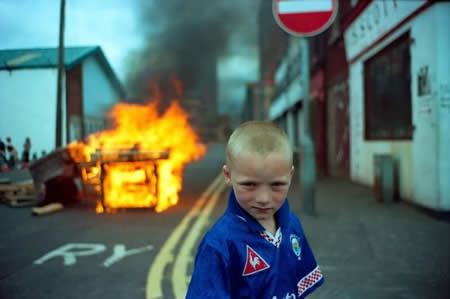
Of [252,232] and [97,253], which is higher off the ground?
[252,232]

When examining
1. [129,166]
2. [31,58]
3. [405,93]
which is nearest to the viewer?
[31,58]

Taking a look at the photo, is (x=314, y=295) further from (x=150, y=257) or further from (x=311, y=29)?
(x=311, y=29)

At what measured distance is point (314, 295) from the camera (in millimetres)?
3834

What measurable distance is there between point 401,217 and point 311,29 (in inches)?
140

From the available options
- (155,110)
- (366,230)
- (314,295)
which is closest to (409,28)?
(366,230)

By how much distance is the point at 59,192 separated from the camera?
8969 millimetres

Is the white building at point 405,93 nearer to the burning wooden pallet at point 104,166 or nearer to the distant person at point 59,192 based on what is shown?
the burning wooden pallet at point 104,166

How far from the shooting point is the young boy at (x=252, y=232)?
1.75 m

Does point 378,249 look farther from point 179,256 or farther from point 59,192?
point 59,192

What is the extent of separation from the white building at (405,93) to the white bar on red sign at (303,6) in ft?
5.95

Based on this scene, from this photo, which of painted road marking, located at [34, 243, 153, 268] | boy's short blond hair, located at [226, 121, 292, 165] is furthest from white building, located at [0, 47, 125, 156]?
painted road marking, located at [34, 243, 153, 268]

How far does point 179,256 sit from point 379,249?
8.10ft

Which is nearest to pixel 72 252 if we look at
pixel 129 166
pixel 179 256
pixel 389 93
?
pixel 179 256

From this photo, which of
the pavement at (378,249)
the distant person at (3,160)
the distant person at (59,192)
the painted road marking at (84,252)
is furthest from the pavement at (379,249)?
the distant person at (59,192)
